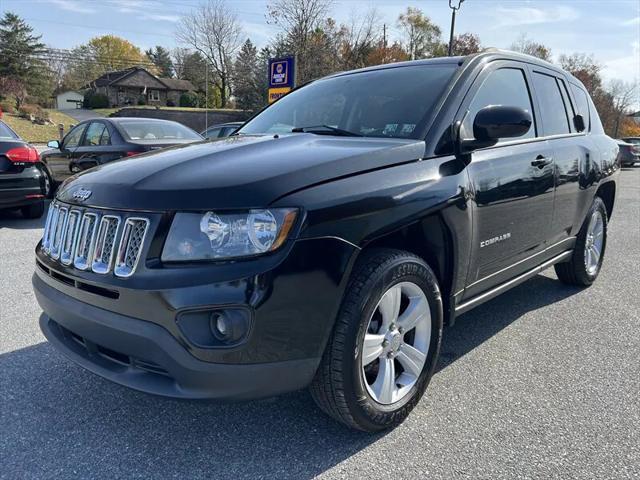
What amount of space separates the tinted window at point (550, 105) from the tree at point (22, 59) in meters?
57.6

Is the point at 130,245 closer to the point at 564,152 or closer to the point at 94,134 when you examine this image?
the point at 564,152

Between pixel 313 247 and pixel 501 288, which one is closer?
pixel 313 247

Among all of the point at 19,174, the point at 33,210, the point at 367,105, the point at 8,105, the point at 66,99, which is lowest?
the point at 33,210

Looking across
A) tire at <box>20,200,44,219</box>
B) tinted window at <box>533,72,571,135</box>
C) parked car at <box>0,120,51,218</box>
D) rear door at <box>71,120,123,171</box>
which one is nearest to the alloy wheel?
tinted window at <box>533,72,571,135</box>

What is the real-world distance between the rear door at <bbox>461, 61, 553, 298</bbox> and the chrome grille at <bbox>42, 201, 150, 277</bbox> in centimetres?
170

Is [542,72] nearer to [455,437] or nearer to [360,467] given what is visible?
[455,437]

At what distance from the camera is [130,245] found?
75.7 inches

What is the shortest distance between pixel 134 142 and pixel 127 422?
17.2 ft

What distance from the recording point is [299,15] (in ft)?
112

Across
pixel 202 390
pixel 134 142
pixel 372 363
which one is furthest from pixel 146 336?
pixel 134 142

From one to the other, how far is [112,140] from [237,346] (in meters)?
6.08

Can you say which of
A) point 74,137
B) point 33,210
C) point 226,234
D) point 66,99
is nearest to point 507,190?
point 226,234

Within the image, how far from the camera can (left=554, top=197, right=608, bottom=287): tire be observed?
13.9ft

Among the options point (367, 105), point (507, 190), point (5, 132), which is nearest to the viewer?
point (507, 190)
